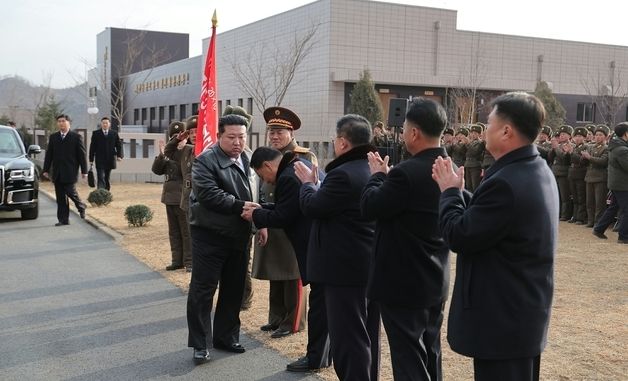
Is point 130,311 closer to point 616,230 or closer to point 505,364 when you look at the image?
point 505,364

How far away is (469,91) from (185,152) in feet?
88.5

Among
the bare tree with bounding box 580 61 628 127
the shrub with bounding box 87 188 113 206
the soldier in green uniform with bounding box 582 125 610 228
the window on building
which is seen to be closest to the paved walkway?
the shrub with bounding box 87 188 113 206

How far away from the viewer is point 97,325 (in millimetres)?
6719

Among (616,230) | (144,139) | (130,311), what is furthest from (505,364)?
(144,139)

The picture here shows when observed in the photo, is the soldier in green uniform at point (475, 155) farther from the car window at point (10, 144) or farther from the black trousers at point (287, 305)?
the black trousers at point (287, 305)

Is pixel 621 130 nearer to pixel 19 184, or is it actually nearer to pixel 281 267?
pixel 281 267

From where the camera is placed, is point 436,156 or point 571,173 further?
point 571,173

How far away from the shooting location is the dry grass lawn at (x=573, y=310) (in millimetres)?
5480

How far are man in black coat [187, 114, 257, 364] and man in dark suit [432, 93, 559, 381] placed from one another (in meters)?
2.54

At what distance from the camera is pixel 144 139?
26.5 m

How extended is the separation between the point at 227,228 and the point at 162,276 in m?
3.68

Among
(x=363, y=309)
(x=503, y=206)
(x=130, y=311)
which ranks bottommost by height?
(x=130, y=311)

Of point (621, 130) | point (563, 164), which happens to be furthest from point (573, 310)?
point (563, 164)

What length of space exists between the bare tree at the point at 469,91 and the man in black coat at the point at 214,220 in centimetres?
2584
